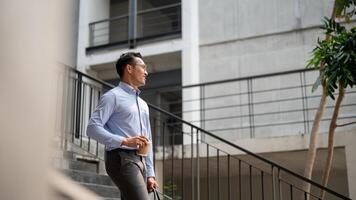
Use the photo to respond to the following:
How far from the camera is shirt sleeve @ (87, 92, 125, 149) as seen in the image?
341 cm

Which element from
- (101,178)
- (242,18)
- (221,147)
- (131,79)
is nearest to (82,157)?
(101,178)

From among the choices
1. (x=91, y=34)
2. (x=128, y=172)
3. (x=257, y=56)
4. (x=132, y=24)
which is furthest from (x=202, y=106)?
(x=128, y=172)

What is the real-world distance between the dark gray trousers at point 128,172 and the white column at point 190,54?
7568mm

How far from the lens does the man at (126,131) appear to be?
134 inches

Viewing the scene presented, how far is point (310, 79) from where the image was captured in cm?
1034

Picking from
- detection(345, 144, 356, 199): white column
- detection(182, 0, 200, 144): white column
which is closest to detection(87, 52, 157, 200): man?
detection(345, 144, 356, 199): white column

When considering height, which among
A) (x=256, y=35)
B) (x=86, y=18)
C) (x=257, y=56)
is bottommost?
(x=257, y=56)

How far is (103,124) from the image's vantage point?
3.56 meters

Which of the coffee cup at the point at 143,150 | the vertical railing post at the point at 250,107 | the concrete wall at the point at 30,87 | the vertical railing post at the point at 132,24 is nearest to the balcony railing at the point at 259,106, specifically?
the vertical railing post at the point at 250,107

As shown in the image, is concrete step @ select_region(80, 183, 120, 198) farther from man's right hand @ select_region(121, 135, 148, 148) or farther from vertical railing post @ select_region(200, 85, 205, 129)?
vertical railing post @ select_region(200, 85, 205, 129)

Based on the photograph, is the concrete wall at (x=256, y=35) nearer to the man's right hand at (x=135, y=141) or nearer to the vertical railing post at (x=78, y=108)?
the vertical railing post at (x=78, y=108)

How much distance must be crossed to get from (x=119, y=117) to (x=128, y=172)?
1.38 feet

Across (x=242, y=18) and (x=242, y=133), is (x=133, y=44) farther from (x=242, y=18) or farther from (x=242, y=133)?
(x=242, y=133)

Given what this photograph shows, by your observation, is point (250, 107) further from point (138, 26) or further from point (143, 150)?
point (143, 150)
